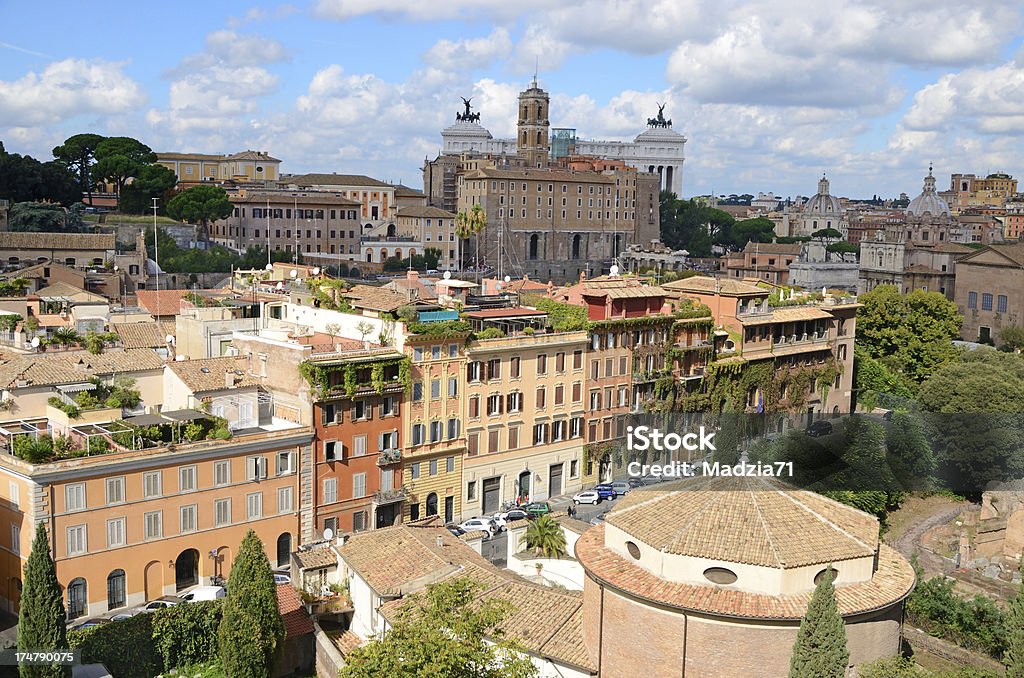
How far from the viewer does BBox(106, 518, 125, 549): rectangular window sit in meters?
29.6

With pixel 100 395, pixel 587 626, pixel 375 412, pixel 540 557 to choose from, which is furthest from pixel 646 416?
pixel 587 626

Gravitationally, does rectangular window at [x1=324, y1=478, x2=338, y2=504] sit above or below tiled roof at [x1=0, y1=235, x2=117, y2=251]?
below

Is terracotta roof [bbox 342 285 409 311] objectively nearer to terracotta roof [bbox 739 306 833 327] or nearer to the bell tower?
terracotta roof [bbox 739 306 833 327]

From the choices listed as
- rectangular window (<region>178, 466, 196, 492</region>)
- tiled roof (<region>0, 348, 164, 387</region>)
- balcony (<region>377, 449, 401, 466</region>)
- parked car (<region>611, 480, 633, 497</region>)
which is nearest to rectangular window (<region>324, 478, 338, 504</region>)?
balcony (<region>377, 449, 401, 466</region>)

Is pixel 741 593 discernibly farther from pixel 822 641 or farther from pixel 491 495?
pixel 491 495

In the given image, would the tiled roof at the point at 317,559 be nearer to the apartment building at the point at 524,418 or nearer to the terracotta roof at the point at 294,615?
the terracotta roof at the point at 294,615

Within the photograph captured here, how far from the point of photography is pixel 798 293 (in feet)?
196

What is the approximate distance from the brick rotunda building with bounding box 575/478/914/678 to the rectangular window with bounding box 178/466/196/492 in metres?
14.8

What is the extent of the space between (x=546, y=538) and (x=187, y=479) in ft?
34.2

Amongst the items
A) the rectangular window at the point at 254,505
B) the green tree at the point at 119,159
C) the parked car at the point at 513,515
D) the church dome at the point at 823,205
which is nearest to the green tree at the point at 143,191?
the green tree at the point at 119,159

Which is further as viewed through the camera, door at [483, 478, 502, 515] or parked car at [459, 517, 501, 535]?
door at [483, 478, 502, 515]

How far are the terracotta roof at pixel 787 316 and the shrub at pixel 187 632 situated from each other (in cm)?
2992

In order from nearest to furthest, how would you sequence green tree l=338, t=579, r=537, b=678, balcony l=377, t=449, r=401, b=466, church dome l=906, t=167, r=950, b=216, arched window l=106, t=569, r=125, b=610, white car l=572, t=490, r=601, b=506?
green tree l=338, t=579, r=537, b=678
arched window l=106, t=569, r=125, b=610
balcony l=377, t=449, r=401, b=466
white car l=572, t=490, r=601, b=506
church dome l=906, t=167, r=950, b=216

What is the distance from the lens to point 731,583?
61.4 feet
